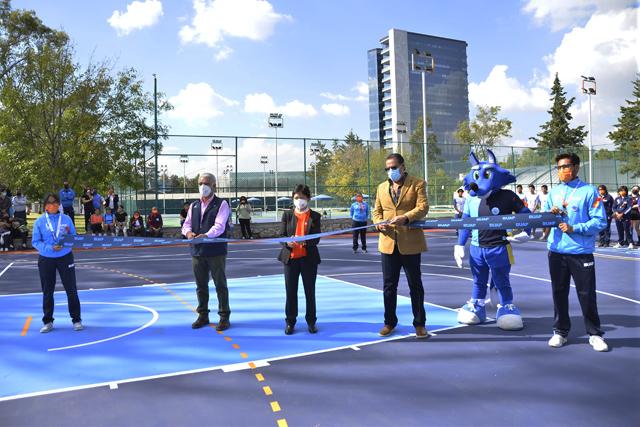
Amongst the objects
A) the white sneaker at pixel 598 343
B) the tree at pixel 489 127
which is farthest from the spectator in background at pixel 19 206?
the tree at pixel 489 127

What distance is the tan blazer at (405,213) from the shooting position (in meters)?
6.01

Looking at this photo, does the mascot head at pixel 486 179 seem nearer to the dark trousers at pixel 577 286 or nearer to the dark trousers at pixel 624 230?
the dark trousers at pixel 577 286

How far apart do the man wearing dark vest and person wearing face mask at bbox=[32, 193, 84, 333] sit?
162cm

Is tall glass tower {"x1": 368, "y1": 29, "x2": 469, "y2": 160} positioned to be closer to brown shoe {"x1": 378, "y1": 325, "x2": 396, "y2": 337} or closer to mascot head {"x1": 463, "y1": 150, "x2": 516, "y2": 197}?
mascot head {"x1": 463, "y1": 150, "x2": 516, "y2": 197}

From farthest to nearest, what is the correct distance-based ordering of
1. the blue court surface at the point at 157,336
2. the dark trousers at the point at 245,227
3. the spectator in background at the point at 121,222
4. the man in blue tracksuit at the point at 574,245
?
the dark trousers at the point at 245,227
the spectator in background at the point at 121,222
the man in blue tracksuit at the point at 574,245
the blue court surface at the point at 157,336

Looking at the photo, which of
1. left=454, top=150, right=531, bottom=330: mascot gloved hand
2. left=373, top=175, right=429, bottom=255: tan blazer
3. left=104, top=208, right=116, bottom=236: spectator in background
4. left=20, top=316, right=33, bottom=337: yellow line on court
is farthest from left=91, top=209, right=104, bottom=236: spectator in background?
left=454, top=150, right=531, bottom=330: mascot gloved hand

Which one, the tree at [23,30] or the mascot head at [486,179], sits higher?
the tree at [23,30]

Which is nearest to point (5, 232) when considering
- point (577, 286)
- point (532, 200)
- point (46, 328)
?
point (46, 328)

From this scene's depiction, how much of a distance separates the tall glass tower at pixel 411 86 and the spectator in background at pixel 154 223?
306ft

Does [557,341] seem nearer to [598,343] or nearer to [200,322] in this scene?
[598,343]

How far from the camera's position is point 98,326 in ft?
23.5

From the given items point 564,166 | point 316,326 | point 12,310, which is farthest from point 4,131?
point 564,166

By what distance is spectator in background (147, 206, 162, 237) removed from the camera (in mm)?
21641

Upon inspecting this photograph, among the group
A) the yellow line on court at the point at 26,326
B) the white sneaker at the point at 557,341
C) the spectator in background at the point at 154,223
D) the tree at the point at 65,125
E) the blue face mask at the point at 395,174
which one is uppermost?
the tree at the point at 65,125
